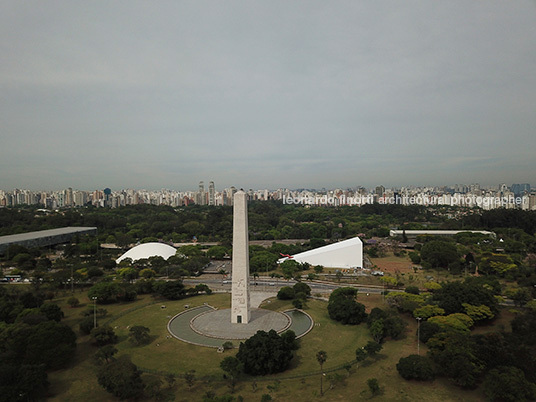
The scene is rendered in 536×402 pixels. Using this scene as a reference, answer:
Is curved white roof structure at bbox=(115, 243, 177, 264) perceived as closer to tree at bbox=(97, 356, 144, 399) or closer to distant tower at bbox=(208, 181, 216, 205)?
tree at bbox=(97, 356, 144, 399)

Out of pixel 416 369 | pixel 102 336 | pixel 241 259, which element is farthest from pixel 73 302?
pixel 416 369

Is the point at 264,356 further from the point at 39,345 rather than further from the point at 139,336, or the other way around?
the point at 39,345

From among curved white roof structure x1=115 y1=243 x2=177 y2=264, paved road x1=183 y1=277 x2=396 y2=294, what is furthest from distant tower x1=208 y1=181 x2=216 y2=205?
paved road x1=183 y1=277 x2=396 y2=294

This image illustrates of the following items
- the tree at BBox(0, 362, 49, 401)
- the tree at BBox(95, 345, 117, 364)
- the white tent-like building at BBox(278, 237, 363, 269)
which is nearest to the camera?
the tree at BBox(0, 362, 49, 401)

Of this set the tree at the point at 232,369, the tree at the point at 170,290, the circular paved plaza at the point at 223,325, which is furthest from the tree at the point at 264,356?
the tree at the point at 170,290

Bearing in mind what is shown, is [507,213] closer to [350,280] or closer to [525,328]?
[350,280]

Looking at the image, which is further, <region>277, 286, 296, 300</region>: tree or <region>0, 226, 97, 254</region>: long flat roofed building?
<region>0, 226, 97, 254</region>: long flat roofed building

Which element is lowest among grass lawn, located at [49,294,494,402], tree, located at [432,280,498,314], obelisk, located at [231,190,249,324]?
grass lawn, located at [49,294,494,402]
